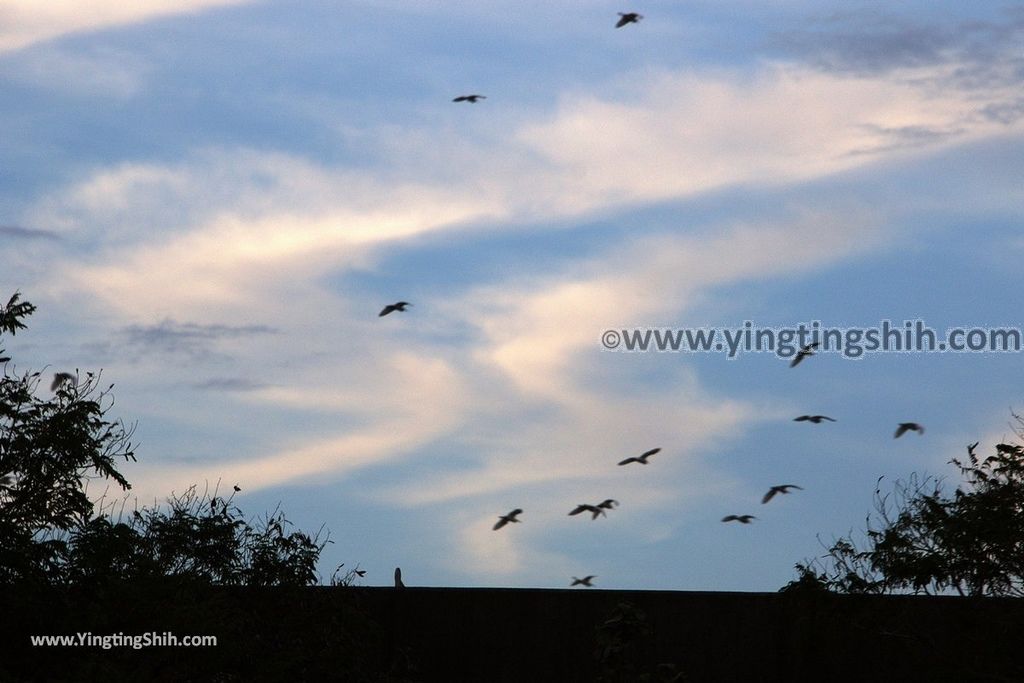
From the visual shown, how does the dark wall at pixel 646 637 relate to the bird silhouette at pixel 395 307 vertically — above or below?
below

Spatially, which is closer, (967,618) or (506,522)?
(506,522)

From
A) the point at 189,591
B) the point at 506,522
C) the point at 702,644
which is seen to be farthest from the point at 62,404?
the point at 702,644

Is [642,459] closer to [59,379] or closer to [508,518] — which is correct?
[508,518]

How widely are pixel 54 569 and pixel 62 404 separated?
7.49ft

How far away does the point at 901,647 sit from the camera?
1983 centimetres

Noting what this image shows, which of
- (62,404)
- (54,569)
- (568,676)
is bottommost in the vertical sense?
(568,676)

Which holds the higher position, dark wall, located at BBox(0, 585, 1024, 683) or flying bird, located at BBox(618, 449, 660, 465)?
flying bird, located at BBox(618, 449, 660, 465)

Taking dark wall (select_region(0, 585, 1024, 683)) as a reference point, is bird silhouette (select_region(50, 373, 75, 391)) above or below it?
above

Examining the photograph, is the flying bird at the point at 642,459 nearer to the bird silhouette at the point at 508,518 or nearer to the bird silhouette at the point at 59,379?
the bird silhouette at the point at 508,518

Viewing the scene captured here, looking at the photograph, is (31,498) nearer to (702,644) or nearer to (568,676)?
(568,676)

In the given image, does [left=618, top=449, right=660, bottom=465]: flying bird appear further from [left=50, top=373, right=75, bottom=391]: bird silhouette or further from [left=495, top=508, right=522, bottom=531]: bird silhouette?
[left=50, top=373, right=75, bottom=391]: bird silhouette

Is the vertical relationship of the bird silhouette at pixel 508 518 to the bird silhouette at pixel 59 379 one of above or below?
below

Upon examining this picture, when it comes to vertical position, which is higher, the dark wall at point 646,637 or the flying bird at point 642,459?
the flying bird at point 642,459

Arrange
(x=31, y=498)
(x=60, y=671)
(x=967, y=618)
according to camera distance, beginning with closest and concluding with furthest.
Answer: (x=60, y=671) → (x=31, y=498) → (x=967, y=618)
